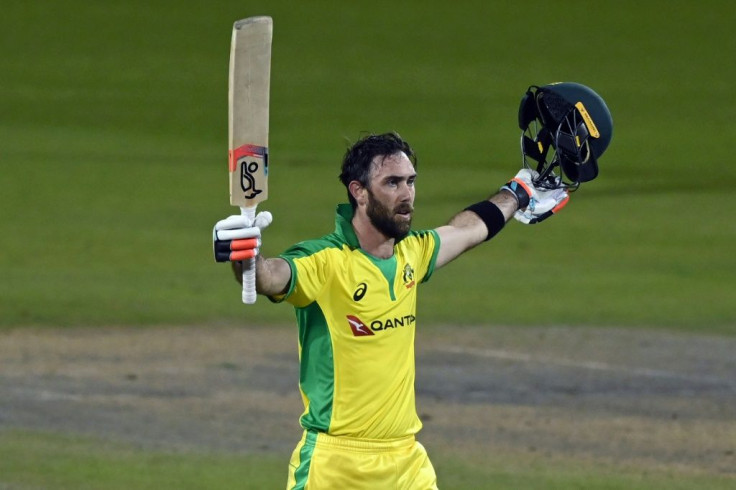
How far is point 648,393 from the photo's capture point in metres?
13.8

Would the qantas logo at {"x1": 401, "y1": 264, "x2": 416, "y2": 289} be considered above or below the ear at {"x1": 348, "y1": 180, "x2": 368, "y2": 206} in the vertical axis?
below

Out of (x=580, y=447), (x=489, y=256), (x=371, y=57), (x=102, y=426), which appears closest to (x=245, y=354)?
(x=102, y=426)

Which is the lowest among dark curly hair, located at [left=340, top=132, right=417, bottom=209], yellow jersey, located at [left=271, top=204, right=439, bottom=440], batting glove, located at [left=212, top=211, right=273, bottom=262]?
yellow jersey, located at [left=271, top=204, right=439, bottom=440]

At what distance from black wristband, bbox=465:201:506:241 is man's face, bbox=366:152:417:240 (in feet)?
2.65

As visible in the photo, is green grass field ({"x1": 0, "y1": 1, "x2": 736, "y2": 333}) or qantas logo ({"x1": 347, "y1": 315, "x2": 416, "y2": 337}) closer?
qantas logo ({"x1": 347, "y1": 315, "x2": 416, "y2": 337})

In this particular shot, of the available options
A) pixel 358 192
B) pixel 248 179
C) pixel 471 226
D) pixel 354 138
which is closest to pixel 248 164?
pixel 248 179

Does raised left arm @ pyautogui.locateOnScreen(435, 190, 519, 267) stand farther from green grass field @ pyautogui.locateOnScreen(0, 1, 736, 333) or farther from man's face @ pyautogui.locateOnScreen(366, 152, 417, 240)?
green grass field @ pyautogui.locateOnScreen(0, 1, 736, 333)

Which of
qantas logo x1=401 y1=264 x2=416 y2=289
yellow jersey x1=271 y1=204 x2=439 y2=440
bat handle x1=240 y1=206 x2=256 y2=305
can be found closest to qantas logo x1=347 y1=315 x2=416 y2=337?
yellow jersey x1=271 y1=204 x2=439 y2=440

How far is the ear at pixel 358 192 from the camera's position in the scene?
670cm

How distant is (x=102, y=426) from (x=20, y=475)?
174 centimetres

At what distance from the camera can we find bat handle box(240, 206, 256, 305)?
5984 millimetres

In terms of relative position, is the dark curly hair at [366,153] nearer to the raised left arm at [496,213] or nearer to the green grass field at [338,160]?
the raised left arm at [496,213]

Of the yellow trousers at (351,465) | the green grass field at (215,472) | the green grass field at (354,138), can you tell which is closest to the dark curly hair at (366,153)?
the yellow trousers at (351,465)

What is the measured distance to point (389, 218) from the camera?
6.61 metres
